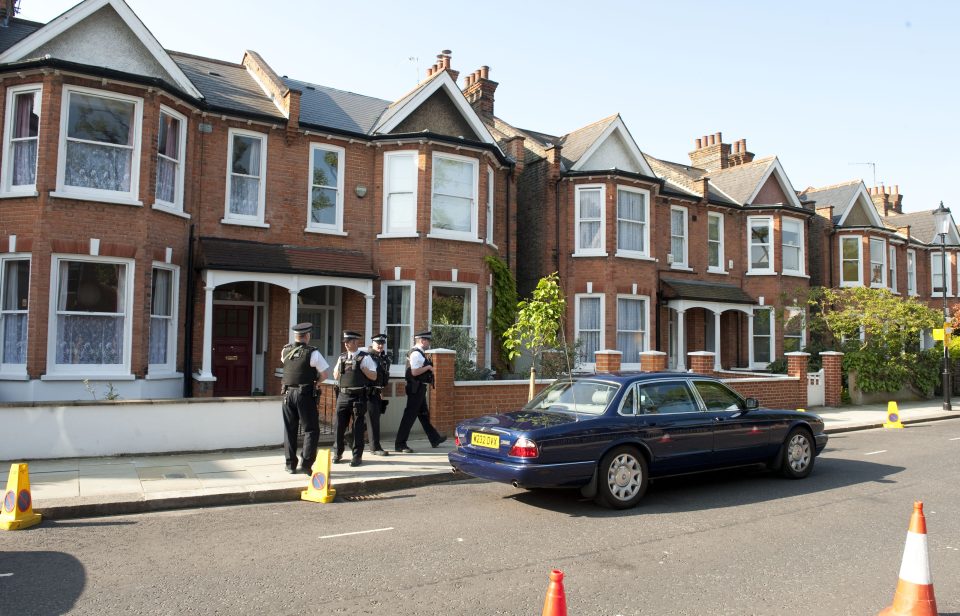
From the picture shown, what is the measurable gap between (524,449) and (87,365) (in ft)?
30.4

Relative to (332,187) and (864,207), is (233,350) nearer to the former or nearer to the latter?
(332,187)

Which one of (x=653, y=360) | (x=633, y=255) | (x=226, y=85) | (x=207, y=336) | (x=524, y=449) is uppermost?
(x=226, y=85)

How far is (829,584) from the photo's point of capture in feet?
15.8

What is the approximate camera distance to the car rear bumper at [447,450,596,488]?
21.7 ft

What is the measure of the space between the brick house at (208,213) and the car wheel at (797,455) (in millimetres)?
8743

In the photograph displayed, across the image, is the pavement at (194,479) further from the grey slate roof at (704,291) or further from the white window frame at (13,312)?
the grey slate roof at (704,291)

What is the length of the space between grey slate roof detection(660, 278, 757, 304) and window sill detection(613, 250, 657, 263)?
1.31 metres

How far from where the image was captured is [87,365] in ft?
39.3

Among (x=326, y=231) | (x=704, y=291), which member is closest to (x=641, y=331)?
(x=704, y=291)

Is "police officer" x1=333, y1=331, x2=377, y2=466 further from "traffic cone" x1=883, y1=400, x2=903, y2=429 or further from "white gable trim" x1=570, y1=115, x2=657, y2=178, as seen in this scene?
"traffic cone" x1=883, y1=400, x2=903, y2=429

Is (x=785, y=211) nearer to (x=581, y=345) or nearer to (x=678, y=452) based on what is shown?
(x=581, y=345)

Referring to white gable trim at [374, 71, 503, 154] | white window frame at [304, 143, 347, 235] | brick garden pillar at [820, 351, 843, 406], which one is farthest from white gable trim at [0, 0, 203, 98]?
brick garden pillar at [820, 351, 843, 406]

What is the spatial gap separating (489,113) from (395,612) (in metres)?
18.6

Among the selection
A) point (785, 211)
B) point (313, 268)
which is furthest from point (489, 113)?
point (785, 211)
